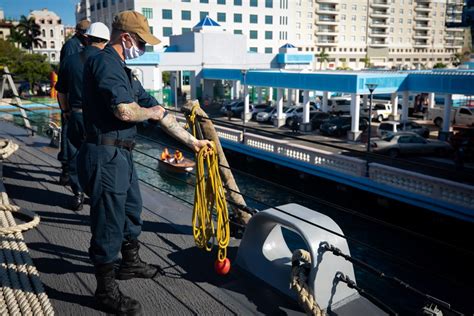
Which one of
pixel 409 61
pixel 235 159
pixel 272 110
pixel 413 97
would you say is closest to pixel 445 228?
pixel 235 159

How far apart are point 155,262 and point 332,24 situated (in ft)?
275

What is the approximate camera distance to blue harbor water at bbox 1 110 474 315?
10.2m

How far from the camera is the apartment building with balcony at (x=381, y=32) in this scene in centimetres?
8238

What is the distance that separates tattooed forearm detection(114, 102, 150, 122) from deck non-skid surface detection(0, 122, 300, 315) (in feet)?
4.54

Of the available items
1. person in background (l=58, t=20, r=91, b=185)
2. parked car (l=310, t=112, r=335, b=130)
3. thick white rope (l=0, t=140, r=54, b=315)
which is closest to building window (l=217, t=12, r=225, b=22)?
parked car (l=310, t=112, r=335, b=130)

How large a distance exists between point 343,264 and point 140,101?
1958mm

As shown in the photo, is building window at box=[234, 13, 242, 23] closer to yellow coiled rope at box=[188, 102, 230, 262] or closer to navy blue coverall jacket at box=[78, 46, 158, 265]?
yellow coiled rope at box=[188, 102, 230, 262]

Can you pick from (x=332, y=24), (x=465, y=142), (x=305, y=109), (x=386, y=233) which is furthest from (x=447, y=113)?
(x=332, y=24)

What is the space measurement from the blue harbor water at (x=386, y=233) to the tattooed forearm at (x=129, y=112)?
2.91 metres

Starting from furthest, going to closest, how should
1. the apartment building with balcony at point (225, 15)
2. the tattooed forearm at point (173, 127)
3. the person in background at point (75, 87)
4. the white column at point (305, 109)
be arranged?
the apartment building with balcony at point (225, 15) < the white column at point (305, 109) < the person in background at point (75, 87) < the tattooed forearm at point (173, 127)

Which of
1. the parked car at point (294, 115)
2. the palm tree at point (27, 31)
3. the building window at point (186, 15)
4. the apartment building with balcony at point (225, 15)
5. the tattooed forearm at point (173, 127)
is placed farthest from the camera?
the palm tree at point (27, 31)

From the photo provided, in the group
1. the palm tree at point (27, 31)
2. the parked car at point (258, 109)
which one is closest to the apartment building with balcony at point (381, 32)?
the parked car at point (258, 109)

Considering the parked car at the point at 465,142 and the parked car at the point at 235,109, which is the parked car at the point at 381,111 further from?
the parked car at the point at 465,142

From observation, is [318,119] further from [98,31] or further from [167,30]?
[167,30]
